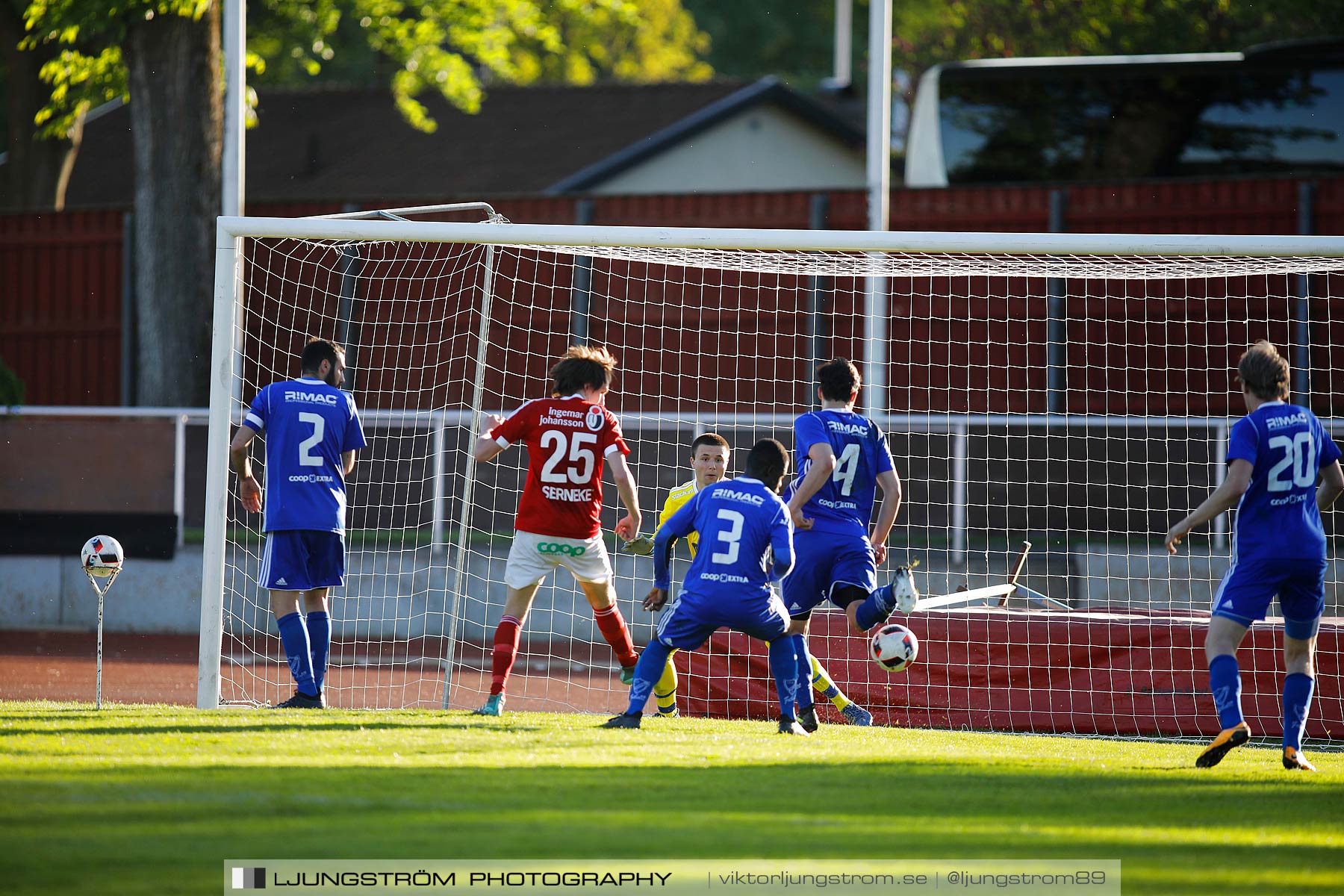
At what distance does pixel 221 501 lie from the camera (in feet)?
24.6

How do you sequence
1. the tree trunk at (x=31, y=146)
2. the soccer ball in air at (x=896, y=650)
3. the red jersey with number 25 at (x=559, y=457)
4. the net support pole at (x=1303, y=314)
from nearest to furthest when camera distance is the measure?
the red jersey with number 25 at (x=559, y=457) < the soccer ball in air at (x=896, y=650) < the net support pole at (x=1303, y=314) < the tree trunk at (x=31, y=146)

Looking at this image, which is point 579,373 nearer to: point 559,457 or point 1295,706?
point 559,457

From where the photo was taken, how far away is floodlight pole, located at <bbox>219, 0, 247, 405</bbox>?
12.6 meters

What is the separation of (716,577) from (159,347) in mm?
10276

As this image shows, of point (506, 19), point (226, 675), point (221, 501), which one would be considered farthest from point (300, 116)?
point (221, 501)

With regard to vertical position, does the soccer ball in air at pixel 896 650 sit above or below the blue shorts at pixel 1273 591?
below

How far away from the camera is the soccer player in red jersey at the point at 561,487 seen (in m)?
6.85

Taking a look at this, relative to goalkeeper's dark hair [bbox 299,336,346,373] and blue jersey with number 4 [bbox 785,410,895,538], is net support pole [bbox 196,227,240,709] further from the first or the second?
blue jersey with number 4 [bbox 785,410,895,538]

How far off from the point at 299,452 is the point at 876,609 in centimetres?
306

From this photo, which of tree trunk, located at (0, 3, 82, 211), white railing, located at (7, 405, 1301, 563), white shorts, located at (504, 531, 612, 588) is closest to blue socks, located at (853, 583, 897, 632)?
white shorts, located at (504, 531, 612, 588)

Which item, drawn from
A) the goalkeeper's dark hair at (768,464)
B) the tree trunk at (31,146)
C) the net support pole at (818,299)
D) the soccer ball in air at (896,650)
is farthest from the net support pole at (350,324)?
the goalkeeper's dark hair at (768,464)

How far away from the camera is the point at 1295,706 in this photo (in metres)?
6.16

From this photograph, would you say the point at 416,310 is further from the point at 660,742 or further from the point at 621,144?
the point at 621,144

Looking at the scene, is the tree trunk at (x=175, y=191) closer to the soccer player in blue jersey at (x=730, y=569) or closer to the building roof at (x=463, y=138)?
the soccer player in blue jersey at (x=730, y=569)
